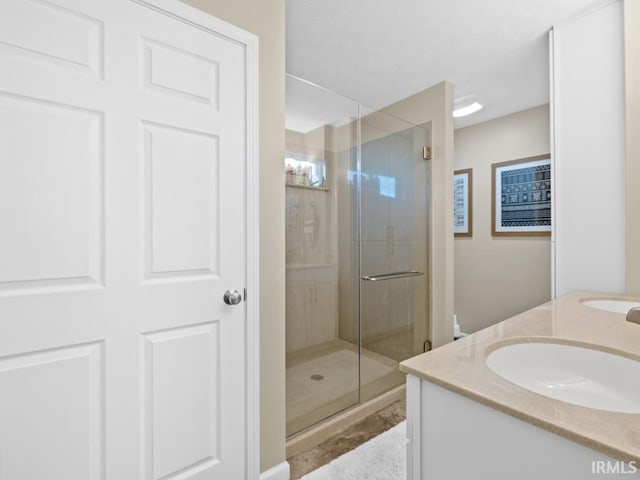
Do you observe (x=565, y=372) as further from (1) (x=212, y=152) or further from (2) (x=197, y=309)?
(1) (x=212, y=152)

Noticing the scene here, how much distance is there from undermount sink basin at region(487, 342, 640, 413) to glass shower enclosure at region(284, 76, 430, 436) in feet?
4.13

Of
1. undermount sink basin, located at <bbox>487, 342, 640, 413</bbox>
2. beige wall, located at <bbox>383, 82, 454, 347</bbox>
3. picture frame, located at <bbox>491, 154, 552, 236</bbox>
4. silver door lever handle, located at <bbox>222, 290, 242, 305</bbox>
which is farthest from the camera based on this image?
picture frame, located at <bbox>491, 154, 552, 236</bbox>

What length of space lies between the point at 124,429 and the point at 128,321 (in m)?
0.37

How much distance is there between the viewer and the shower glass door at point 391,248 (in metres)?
2.42

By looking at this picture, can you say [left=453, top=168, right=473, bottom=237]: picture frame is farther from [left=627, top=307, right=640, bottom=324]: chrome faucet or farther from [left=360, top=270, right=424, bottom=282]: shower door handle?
[left=627, top=307, right=640, bottom=324]: chrome faucet

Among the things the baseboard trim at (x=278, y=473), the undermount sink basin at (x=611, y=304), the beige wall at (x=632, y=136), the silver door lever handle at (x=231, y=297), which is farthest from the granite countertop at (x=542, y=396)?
the baseboard trim at (x=278, y=473)

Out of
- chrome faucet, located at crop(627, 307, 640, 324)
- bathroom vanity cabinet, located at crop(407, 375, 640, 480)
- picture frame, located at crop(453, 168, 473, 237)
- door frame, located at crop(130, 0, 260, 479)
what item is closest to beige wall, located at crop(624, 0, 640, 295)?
chrome faucet, located at crop(627, 307, 640, 324)

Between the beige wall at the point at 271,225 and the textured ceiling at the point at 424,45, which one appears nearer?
the beige wall at the point at 271,225

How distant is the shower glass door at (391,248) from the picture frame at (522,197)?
3.41ft

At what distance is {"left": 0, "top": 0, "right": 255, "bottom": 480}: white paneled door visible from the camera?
97 centimetres

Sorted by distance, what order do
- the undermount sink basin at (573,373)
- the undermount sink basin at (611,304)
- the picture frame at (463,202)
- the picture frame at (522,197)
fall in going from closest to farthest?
the undermount sink basin at (573,373)
the undermount sink basin at (611,304)
the picture frame at (522,197)
the picture frame at (463,202)

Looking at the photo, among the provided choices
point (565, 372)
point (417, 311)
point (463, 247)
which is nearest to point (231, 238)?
point (565, 372)

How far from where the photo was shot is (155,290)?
1.19m

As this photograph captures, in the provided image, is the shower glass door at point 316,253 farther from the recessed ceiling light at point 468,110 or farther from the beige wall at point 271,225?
the recessed ceiling light at point 468,110
